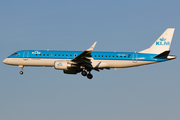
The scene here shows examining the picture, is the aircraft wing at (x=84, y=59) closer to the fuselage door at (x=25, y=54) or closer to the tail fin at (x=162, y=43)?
the fuselage door at (x=25, y=54)

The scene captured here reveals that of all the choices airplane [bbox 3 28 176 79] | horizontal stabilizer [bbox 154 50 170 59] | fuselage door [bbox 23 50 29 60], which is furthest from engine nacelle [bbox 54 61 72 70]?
horizontal stabilizer [bbox 154 50 170 59]

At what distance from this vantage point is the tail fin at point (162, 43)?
60375 mm

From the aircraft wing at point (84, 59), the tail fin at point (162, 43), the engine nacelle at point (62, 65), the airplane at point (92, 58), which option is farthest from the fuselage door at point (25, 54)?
the tail fin at point (162, 43)

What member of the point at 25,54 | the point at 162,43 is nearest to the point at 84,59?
the point at 25,54

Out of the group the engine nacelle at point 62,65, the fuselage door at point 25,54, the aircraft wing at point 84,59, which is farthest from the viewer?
the fuselage door at point 25,54

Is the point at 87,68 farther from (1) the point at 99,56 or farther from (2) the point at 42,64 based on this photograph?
(2) the point at 42,64

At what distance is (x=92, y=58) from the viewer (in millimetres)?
58406

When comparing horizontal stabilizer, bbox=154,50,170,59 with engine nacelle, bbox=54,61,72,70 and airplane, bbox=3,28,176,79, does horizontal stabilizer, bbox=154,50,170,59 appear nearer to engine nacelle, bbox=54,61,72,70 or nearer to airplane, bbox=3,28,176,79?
airplane, bbox=3,28,176,79

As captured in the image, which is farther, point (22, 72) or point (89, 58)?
point (22, 72)

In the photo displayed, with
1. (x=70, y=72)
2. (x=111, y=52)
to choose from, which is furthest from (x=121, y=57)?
(x=70, y=72)

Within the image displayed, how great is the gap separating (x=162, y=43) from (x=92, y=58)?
1344cm

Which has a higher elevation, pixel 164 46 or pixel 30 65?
pixel 164 46

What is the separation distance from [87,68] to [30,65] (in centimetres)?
1066

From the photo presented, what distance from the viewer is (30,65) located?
6106cm
